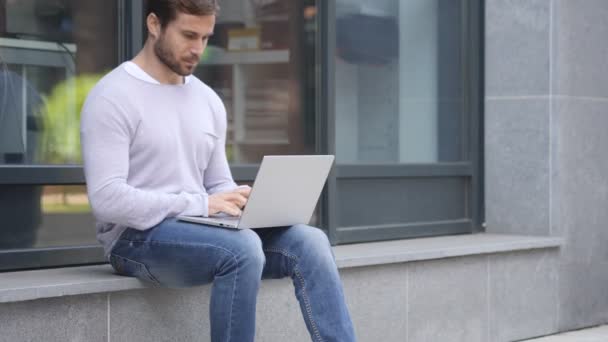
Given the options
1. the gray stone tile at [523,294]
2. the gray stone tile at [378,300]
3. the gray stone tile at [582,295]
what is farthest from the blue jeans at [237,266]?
the gray stone tile at [582,295]

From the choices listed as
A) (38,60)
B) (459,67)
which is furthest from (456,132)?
(38,60)

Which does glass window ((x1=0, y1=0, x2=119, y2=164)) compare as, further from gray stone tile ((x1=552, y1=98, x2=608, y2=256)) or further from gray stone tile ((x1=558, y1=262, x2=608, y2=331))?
gray stone tile ((x1=558, y1=262, x2=608, y2=331))

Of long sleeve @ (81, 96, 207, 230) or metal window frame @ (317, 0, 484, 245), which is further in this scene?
metal window frame @ (317, 0, 484, 245)

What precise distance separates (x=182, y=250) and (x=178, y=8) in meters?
0.87

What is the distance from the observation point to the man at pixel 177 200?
12.5 feet

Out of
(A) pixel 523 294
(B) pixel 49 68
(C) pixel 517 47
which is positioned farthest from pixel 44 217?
(C) pixel 517 47

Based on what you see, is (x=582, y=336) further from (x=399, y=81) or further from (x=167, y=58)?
(x=167, y=58)

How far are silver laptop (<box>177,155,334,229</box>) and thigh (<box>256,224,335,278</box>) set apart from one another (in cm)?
6

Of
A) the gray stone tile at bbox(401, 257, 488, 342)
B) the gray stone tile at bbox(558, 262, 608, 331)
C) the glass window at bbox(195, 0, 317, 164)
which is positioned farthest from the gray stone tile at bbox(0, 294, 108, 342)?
the gray stone tile at bbox(558, 262, 608, 331)

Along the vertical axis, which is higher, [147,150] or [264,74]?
[264,74]

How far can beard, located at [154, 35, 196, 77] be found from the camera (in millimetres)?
4090

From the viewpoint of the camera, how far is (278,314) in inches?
193

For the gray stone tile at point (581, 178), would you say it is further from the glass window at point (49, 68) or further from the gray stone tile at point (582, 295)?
the glass window at point (49, 68)

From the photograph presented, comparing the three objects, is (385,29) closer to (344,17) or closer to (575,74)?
(344,17)
